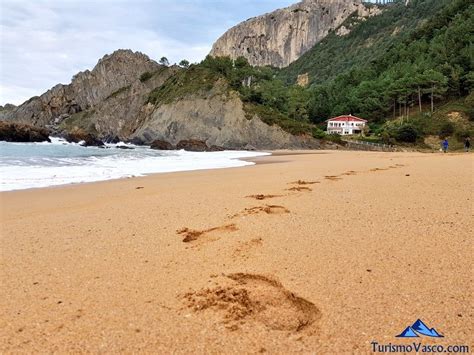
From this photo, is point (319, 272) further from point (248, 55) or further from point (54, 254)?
point (248, 55)

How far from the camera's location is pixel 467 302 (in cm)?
236

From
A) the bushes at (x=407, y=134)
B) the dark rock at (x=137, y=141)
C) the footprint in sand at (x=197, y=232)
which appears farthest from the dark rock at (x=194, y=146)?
the footprint in sand at (x=197, y=232)

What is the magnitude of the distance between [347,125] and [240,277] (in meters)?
59.4

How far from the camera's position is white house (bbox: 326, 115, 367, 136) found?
57688 mm

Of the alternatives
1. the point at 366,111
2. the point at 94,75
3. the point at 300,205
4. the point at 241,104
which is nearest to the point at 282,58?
the point at 94,75

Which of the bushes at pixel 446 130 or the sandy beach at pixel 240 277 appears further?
the bushes at pixel 446 130

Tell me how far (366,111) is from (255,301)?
64217 millimetres

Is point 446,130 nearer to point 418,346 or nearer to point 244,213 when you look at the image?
point 244,213

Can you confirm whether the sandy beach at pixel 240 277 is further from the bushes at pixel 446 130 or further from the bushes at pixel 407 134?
the bushes at pixel 446 130

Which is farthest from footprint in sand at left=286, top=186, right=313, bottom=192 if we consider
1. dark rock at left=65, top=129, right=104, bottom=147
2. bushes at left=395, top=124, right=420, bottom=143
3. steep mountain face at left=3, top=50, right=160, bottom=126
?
steep mountain face at left=3, top=50, right=160, bottom=126

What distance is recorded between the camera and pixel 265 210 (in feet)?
17.7

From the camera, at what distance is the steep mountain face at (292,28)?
514 ft

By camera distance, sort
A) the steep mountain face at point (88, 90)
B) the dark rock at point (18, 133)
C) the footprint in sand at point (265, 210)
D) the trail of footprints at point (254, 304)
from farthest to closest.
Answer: the steep mountain face at point (88, 90) → the dark rock at point (18, 133) → the footprint in sand at point (265, 210) → the trail of footprints at point (254, 304)

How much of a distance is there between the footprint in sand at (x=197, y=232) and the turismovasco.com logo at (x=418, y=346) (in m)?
2.46
